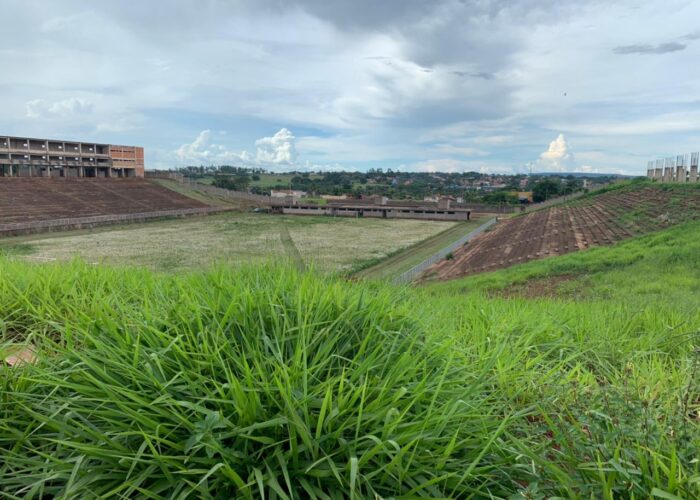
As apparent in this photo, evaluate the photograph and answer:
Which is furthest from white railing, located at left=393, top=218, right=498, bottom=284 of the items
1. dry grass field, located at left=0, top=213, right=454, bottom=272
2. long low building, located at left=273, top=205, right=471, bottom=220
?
long low building, located at left=273, top=205, right=471, bottom=220

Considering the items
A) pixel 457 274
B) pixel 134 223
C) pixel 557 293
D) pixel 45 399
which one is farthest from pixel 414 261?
pixel 134 223

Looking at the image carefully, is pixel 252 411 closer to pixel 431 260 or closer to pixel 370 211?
pixel 431 260

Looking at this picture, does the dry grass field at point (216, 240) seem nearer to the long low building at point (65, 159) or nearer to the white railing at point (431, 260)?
the white railing at point (431, 260)

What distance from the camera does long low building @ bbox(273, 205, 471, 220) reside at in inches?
2486

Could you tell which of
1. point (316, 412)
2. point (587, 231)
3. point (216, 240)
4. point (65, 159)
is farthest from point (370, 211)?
point (316, 412)

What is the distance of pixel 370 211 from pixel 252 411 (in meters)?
64.5

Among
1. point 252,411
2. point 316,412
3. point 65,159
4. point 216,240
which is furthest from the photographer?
point 65,159

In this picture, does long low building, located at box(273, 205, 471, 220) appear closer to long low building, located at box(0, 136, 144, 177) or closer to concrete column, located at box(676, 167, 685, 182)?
concrete column, located at box(676, 167, 685, 182)

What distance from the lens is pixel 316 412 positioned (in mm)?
1833

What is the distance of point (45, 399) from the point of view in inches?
77.9

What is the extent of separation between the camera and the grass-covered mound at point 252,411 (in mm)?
1625

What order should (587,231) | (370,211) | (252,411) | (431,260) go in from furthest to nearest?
(370,211) < (431,260) < (587,231) < (252,411)

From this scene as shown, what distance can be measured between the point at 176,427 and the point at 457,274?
19.0m

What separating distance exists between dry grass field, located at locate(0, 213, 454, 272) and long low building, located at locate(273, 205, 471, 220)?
4.74m
